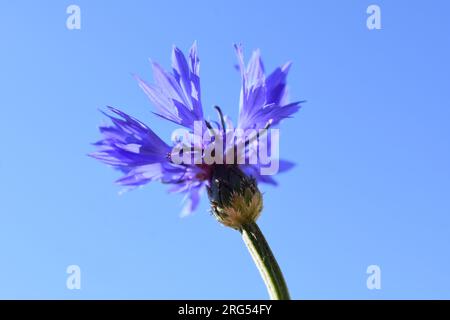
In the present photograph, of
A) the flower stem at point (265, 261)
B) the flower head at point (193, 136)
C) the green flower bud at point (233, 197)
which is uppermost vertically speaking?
the flower head at point (193, 136)

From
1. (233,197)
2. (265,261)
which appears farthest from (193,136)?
(265,261)

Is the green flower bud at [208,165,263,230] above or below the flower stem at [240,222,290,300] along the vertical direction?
above

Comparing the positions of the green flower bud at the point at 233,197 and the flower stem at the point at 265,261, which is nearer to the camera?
the flower stem at the point at 265,261

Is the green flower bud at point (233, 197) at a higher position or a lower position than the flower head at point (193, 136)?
lower

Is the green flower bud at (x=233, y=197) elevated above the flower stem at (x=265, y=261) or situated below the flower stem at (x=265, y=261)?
above
